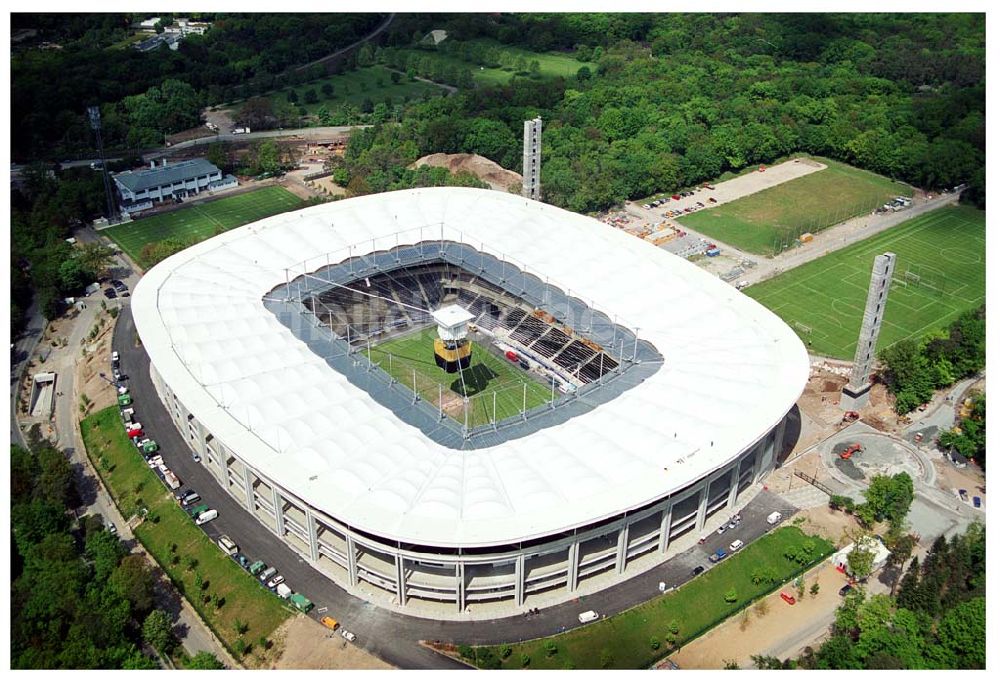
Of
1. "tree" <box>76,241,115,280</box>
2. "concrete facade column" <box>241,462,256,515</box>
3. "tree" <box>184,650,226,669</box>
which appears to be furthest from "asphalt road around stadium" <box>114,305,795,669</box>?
"tree" <box>76,241,115,280</box>

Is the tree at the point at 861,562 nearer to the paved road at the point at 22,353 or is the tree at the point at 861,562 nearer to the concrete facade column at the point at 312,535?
the concrete facade column at the point at 312,535

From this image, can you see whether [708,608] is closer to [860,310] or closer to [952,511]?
[952,511]

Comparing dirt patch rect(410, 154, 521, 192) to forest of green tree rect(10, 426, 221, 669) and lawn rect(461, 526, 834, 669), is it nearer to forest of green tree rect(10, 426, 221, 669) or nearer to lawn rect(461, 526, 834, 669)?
lawn rect(461, 526, 834, 669)

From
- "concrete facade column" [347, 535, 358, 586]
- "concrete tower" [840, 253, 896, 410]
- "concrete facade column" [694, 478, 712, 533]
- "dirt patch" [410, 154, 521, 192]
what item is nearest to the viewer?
"concrete facade column" [347, 535, 358, 586]

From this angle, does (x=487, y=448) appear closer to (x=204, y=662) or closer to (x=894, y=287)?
(x=204, y=662)

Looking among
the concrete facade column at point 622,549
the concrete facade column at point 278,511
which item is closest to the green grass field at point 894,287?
the concrete facade column at point 622,549

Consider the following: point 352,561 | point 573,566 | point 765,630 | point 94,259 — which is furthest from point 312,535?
point 94,259
